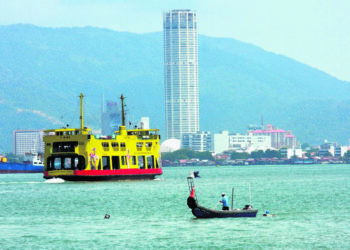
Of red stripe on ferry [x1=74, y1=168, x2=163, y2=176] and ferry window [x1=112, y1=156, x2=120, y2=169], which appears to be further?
ferry window [x1=112, y1=156, x2=120, y2=169]

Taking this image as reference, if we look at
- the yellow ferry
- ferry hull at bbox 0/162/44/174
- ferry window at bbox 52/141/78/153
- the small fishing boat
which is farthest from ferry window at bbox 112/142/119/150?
ferry hull at bbox 0/162/44/174

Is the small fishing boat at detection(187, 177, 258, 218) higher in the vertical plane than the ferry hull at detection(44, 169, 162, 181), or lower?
lower

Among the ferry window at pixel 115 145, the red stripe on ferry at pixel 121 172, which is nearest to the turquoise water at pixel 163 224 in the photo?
the red stripe on ferry at pixel 121 172

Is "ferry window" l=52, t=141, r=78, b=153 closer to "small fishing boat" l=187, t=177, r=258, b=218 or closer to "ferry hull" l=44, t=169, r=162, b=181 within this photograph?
"ferry hull" l=44, t=169, r=162, b=181

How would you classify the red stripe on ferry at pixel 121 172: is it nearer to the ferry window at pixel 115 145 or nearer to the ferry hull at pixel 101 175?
the ferry hull at pixel 101 175

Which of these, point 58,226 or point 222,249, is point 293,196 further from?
point 222,249

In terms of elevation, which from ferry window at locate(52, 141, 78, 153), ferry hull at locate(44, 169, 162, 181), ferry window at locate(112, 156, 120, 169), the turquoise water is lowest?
the turquoise water

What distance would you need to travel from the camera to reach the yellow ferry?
10362 cm

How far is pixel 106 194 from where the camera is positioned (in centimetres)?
8388

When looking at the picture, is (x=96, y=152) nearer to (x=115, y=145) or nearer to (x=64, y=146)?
(x=64, y=146)

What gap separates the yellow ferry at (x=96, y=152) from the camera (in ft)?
340

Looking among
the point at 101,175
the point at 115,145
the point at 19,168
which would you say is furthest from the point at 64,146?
the point at 19,168

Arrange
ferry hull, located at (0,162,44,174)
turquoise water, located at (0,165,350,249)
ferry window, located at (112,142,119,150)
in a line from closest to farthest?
turquoise water, located at (0,165,350,249)
ferry window, located at (112,142,119,150)
ferry hull, located at (0,162,44,174)

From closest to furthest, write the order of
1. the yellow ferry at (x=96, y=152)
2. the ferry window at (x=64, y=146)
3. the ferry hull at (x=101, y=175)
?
1. the yellow ferry at (x=96, y=152)
2. the ferry window at (x=64, y=146)
3. the ferry hull at (x=101, y=175)
